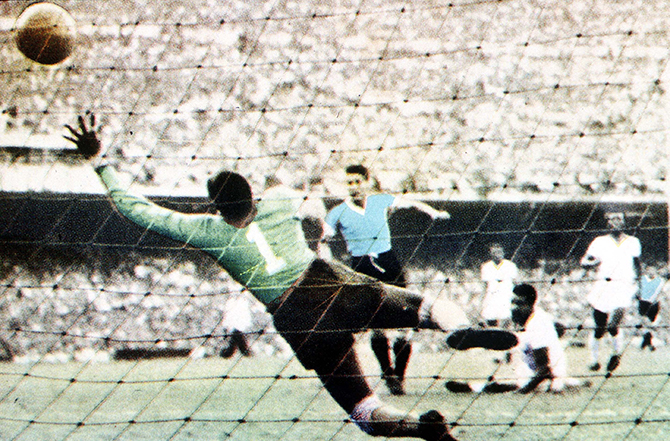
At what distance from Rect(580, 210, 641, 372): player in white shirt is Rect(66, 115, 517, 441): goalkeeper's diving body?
874 mm

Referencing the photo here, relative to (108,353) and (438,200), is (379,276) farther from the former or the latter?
(108,353)

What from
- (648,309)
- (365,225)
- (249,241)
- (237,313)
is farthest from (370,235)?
(648,309)

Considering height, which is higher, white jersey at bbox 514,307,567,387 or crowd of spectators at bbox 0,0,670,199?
crowd of spectators at bbox 0,0,670,199

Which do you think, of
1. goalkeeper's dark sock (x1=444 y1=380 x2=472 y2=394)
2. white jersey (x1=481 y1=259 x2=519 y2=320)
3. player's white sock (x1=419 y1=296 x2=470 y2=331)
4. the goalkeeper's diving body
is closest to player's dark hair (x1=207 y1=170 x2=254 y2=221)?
the goalkeeper's diving body

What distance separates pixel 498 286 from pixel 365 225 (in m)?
0.76

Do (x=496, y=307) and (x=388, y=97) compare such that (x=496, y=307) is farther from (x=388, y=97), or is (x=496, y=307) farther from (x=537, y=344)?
(x=388, y=97)

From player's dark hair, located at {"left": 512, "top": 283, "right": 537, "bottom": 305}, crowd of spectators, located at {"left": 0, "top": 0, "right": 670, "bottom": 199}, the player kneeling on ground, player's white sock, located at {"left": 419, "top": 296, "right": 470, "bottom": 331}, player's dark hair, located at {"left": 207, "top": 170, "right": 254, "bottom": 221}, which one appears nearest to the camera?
player's white sock, located at {"left": 419, "top": 296, "right": 470, "bottom": 331}

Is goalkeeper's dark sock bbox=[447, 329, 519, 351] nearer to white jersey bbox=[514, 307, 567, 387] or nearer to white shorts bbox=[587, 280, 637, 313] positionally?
white jersey bbox=[514, 307, 567, 387]

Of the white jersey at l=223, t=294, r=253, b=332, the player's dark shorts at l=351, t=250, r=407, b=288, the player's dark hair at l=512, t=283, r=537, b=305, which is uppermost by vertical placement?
the white jersey at l=223, t=294, r=253, b=332

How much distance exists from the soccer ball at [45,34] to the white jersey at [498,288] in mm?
1642

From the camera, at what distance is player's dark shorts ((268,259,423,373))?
1.28 meters

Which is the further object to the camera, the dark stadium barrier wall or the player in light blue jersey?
the dark stadium barrier wall

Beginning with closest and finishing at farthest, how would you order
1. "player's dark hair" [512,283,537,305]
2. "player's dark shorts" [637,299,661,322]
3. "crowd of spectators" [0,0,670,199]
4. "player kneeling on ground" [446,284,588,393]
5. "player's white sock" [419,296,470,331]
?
"player's white sock" [419,296,470,331], "player kneeling on ground" [446,284,588,393], "player's dark hair" [512,283,537,305], "player's dark shorts" [637,299,661,322], "crowd of spectators" [0,0,670,199]

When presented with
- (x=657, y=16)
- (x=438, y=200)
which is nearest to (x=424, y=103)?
(x=438, y=200)
